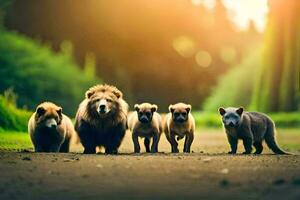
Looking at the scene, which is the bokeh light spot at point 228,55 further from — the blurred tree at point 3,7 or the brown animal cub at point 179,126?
the brown animal cub at point 179,126

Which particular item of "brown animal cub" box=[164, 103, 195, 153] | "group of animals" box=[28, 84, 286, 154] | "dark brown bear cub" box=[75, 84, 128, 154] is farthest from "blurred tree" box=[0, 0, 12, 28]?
"dark brown bear cub" box=[75, 84, 128, 154]

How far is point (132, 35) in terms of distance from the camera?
49312 millimetres

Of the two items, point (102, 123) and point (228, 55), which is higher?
point (228, 55)

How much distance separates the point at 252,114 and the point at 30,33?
28.2 metres

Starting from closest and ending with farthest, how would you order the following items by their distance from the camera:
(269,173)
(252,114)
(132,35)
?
(269,173) < (252,114) < (132,35)

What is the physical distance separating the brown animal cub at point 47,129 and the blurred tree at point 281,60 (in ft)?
82.8

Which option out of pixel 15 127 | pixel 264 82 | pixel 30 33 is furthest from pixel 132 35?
pixel 15 127

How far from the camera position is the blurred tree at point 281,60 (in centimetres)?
3941

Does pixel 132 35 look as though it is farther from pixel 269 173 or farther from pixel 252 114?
pixel 269 173

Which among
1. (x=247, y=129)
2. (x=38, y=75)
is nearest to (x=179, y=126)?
(x=247, y=129)

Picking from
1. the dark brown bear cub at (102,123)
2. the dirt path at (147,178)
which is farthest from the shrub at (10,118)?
the dirt path at (147,178)

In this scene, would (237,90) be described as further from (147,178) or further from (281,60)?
(147,178)

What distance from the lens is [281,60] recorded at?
132 ft

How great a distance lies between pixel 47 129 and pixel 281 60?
2616cm
